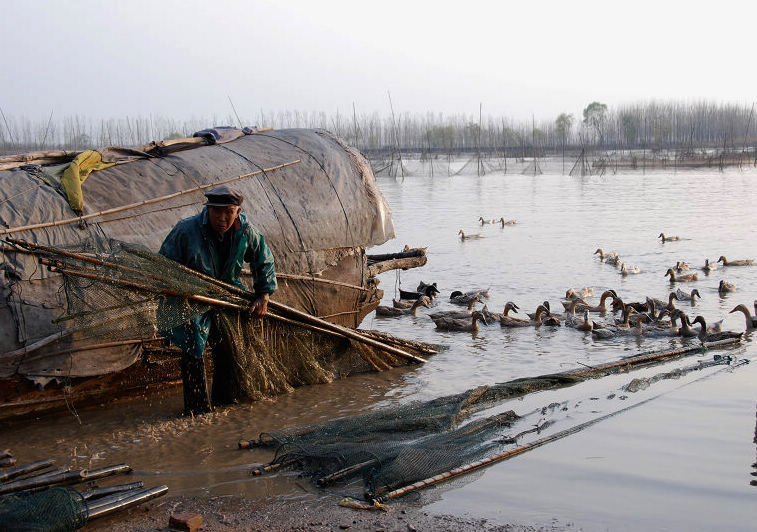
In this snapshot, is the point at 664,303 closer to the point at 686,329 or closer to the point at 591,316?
the point at 591,316

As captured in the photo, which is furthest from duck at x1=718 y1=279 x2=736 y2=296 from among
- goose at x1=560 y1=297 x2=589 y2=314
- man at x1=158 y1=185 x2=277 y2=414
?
man at x1=158 y1=185 x2=277 y2=414

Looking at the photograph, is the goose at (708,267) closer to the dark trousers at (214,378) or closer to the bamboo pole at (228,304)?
the bamboo pole at (228,304)

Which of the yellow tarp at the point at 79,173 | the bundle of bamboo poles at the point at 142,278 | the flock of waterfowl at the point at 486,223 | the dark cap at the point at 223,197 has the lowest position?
the flock of waterfowl at the point at 486,223

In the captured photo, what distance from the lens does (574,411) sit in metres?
7.28

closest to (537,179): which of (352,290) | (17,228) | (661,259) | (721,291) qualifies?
(661,259)

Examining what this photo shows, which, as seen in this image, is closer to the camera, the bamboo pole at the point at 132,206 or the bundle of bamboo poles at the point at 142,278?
the bundle of bamboo poles at the point at 142,278

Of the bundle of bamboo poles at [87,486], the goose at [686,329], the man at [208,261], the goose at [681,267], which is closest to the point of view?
the bundle of bamboo poles at [87,486]

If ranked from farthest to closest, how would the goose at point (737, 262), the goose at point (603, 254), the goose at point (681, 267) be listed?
the goose at point (603, 254), the goose at point (737, 262), the goose at point (681, 267)

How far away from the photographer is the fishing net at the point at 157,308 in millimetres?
6234

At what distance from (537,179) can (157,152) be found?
4179 cm

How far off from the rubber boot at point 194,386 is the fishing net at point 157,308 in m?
0.34

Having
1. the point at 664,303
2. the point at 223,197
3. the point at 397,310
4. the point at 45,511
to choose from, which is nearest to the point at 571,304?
the point at 664,303

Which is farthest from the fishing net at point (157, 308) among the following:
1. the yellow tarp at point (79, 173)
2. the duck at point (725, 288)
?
the duck at point (725, 288)

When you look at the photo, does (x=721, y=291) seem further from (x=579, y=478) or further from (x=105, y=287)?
(x=105, y=287)
